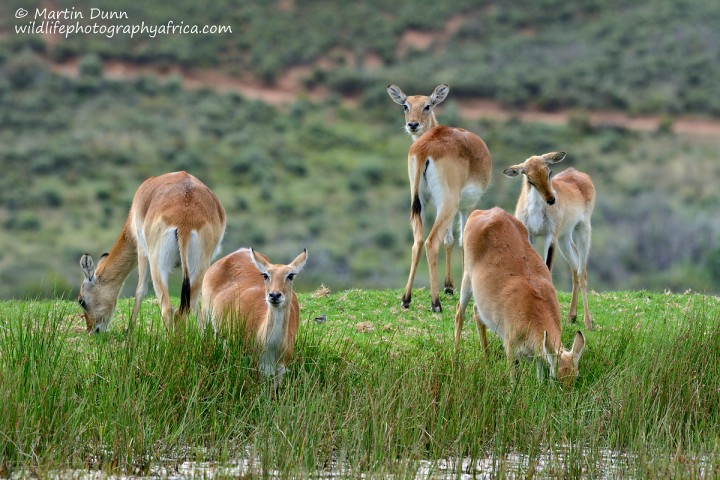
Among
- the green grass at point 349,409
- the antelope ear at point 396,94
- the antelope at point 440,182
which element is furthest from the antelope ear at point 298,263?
the antelope ear at point 396,94

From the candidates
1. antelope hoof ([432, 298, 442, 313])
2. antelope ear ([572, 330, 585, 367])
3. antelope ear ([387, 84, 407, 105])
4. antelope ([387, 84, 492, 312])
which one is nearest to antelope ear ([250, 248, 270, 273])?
antelope ear ([572, 330, 585, 367])

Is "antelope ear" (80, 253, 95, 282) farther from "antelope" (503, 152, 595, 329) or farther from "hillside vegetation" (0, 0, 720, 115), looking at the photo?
"hillside vegetation" (0, 0, 720, 115)

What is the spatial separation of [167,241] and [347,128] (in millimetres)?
35281

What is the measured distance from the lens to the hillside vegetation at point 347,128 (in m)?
32.5

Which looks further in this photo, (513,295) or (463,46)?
(463,46)

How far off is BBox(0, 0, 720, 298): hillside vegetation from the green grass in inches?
704

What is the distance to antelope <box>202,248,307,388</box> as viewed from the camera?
7.84 m

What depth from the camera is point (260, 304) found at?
28.4 feet

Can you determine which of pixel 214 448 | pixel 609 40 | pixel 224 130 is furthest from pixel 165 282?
pixel 609 40

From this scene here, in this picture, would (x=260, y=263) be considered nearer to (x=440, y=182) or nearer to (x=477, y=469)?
(x=477, y=469)

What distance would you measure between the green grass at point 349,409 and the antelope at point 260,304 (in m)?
0.18

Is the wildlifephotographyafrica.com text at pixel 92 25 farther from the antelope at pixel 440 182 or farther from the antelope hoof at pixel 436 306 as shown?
the antelope hoof at pixel 436 306

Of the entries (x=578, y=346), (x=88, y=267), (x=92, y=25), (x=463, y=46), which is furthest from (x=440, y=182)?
(x=463, y=46)

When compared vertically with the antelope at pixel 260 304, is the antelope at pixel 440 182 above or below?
above
